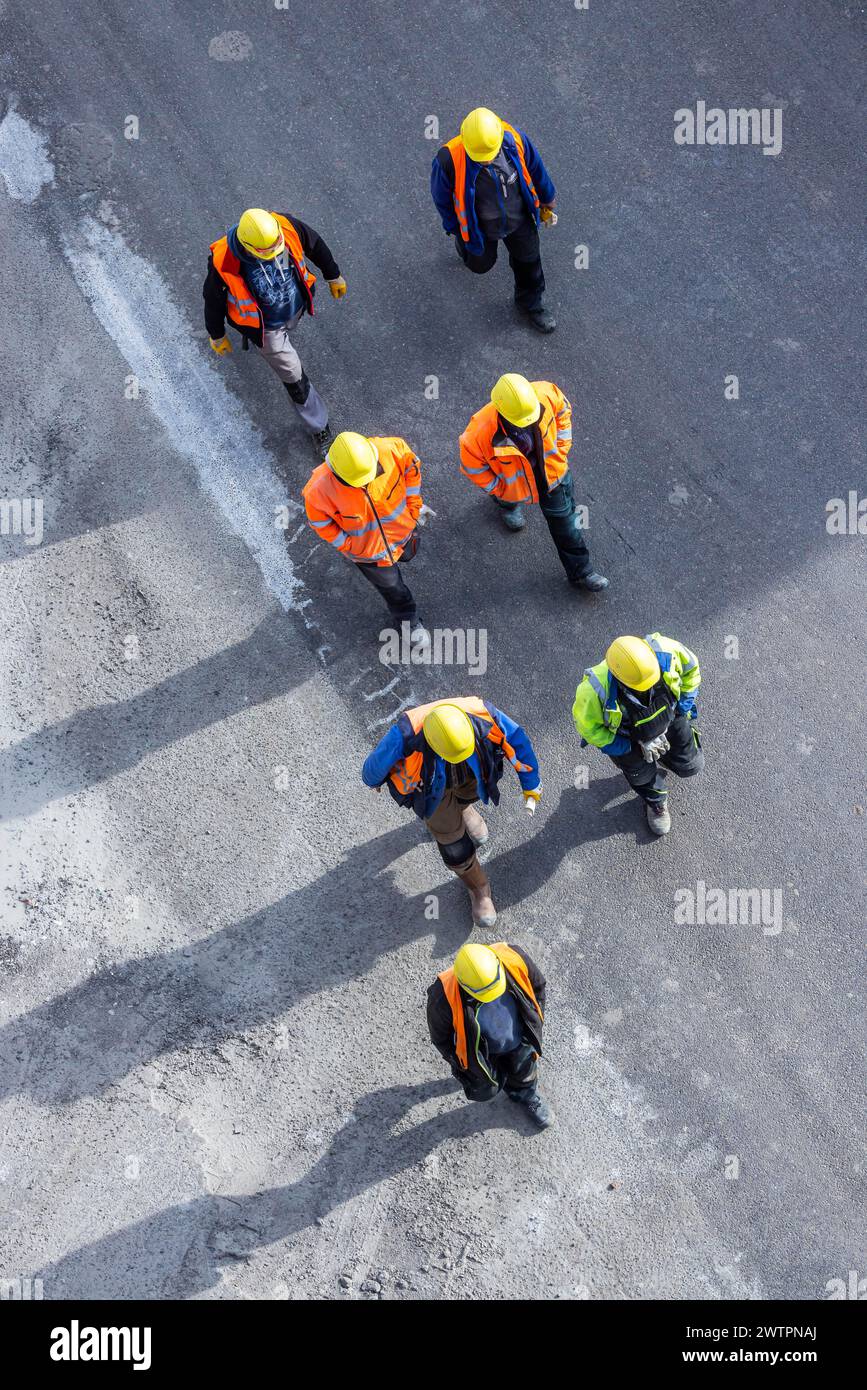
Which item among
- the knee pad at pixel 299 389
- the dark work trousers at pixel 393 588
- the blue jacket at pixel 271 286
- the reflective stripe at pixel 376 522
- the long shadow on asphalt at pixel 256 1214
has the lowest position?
the long shadow on asphalt at pixel 256 1214

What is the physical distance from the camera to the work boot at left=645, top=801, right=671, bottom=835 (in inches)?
327

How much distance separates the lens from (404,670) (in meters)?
8.99

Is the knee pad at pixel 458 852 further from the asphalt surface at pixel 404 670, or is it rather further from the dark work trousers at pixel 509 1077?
the dark work trousers at pixel 509 1077

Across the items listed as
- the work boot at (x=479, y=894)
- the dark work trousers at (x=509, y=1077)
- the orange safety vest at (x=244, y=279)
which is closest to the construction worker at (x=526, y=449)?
the orange safety vest at (x=244, y=279)

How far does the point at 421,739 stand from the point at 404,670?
1819 millimetres

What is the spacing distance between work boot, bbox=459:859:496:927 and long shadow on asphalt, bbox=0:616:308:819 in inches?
76.4

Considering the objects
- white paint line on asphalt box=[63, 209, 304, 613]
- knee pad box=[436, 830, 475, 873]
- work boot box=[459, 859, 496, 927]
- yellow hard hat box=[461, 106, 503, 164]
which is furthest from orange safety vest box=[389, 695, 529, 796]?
yellow hard hat box=[461, 106, 503, 164]

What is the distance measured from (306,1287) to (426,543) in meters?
5.08

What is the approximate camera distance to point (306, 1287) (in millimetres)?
7871

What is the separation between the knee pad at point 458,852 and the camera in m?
7.89

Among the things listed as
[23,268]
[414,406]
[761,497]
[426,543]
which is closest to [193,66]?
[23,268]

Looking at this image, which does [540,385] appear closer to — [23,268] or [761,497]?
[761,497]

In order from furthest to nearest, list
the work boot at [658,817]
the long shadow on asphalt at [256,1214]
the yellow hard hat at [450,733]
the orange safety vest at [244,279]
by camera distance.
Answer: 1. the orange safety vest at [244,279]
2. the work boot at [658,817]
3. the long shadow on asphalt at [256,1214]
4. the yellow hard hat at [450,733]

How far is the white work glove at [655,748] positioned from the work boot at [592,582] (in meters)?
1.57
